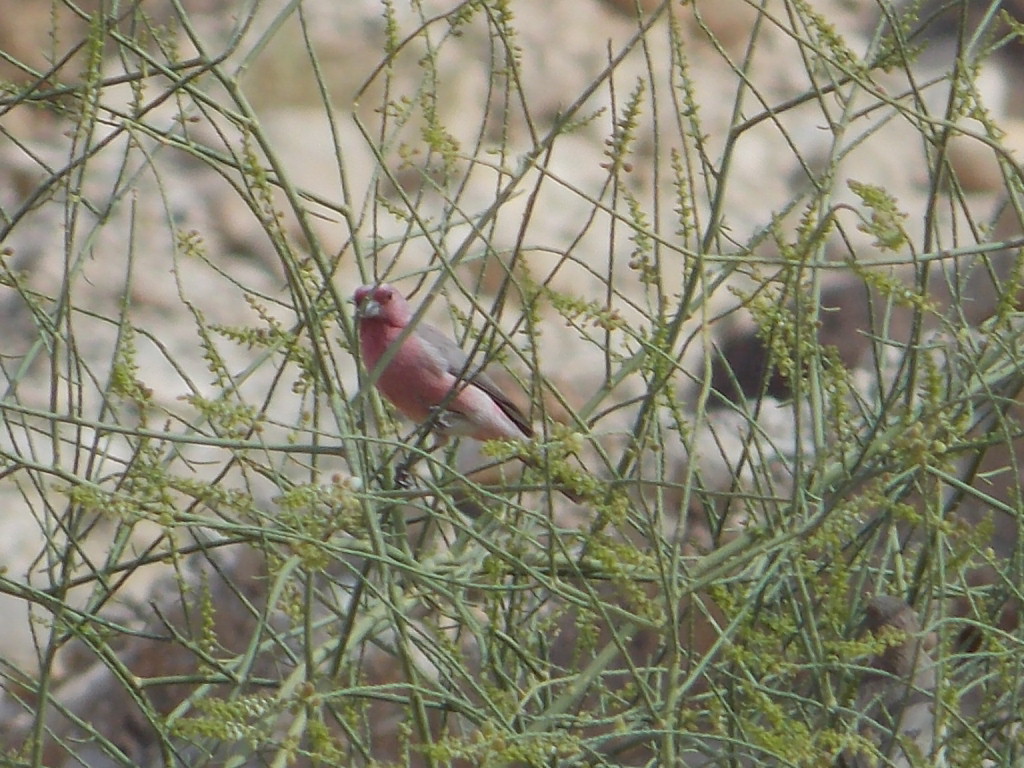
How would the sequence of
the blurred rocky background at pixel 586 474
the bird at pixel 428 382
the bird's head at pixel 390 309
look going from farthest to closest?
the bird at pixel 428 382 → the bird's head at pixel 390 309 → the blurred rocky background at pixel 586 474

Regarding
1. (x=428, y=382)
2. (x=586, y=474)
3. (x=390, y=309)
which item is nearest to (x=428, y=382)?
(x=428, y=382)

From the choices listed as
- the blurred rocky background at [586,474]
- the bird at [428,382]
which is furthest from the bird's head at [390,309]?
the blurred rocky background at [586,474]

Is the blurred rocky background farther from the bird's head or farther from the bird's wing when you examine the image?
the bird's wing

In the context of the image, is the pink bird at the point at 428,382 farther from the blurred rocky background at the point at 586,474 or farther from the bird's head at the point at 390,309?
the blurred rocky background at the point at 586,474

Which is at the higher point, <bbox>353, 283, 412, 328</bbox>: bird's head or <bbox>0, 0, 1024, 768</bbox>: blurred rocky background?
<bbox>353, 283, 412, 328</bbox>: bird's head

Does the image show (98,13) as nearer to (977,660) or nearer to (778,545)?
(778,545)

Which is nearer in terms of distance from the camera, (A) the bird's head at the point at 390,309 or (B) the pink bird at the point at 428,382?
(A) the bird's head at the point at 390,309

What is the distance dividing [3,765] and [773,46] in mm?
8689

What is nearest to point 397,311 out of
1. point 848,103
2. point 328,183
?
point 848,103

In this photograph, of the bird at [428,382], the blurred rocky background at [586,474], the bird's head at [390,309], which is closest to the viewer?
the blurred rocky background at [586,474]

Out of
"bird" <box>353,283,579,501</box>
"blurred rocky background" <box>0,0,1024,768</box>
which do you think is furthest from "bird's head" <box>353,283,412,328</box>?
"blurred rocky background" <box>0,0,1024,768</box>

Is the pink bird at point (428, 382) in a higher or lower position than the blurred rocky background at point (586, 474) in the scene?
higher

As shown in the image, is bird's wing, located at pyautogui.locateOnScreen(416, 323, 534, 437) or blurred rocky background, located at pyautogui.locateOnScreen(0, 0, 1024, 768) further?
bird's wing, located at pyautogui.locateOnScreen(416, 323, 534, 437)

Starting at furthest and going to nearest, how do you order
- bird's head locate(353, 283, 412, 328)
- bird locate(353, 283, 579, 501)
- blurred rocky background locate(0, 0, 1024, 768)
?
bird locate(353, 283, 579, 501)
bird's head locate(353, 283, 412, 328)
blurred rocky background locate(0, 0, 1024, 768)
